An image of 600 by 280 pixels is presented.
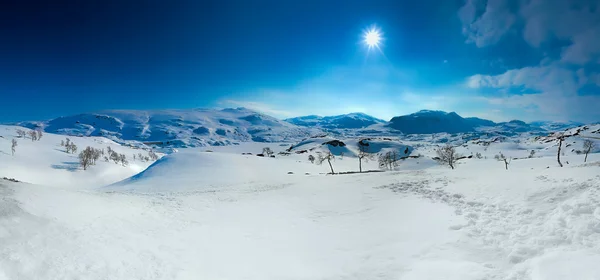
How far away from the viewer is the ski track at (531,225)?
8555 millimetres

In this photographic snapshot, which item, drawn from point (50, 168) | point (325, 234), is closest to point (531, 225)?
point (325, 234)

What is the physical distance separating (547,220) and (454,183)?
31.8 feet

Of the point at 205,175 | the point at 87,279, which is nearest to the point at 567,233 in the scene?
the point at 87,279

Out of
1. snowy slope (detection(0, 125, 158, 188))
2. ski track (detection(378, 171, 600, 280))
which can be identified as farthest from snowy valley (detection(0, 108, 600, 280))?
snowy slope (detection(0, 125, 158, 188))

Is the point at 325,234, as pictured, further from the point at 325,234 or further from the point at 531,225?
the point at 531,225

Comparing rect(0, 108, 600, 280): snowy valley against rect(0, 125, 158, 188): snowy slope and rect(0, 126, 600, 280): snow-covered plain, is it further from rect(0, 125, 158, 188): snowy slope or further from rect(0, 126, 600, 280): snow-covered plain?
rect(0, 125, 158, 188): snowy slope

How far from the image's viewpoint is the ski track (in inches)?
337

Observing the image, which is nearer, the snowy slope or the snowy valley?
the snowy valley

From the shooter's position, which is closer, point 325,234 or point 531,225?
point 531,225

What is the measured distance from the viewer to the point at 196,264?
33.7ft

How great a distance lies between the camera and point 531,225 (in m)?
10.7

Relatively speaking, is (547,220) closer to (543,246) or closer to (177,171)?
(543,246)

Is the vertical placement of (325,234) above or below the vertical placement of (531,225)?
below

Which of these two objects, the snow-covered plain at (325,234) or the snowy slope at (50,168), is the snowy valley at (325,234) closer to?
the snow-covered plain at (325,234)
